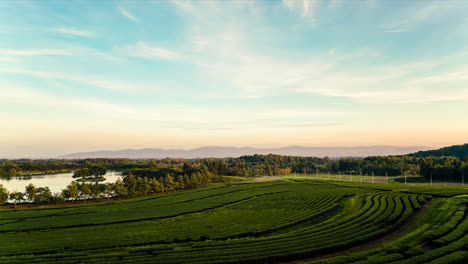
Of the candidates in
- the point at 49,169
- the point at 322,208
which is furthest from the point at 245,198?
the point at 49,169

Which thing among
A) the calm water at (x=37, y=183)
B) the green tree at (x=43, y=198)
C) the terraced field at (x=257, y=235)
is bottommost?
the calm water at (x=37, y=183)

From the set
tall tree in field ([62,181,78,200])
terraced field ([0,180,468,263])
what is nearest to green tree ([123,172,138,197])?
tall tree in field ([62,181,78,200])

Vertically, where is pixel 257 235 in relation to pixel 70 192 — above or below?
above

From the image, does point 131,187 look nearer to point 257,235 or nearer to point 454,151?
point 257,235

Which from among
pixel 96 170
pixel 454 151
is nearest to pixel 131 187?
pixel 96 170

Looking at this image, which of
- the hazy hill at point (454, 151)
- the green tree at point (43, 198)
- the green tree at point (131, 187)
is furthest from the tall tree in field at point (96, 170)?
the hazy hill at point (454, 151)

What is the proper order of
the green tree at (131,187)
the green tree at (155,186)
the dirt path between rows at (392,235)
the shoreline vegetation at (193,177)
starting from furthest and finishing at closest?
1. the green tree at (155,186)
2. the green tree at (131,187)
3. the shoreline vegetation at (193,177)
4. the dirt path between rows at (392,235)

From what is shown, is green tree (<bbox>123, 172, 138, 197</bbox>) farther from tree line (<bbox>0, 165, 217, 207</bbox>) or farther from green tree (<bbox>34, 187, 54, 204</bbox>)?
green tree (<bbox>34, 187, 54, 204</bbox>)

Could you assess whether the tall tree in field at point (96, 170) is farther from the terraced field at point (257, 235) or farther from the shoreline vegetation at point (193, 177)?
the terraced field at point (257, 235)

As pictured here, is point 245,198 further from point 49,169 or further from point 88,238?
point 49,169

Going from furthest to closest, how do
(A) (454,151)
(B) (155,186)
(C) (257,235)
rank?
(A) (454,151), (B) (155,186), (C) (257,235)
